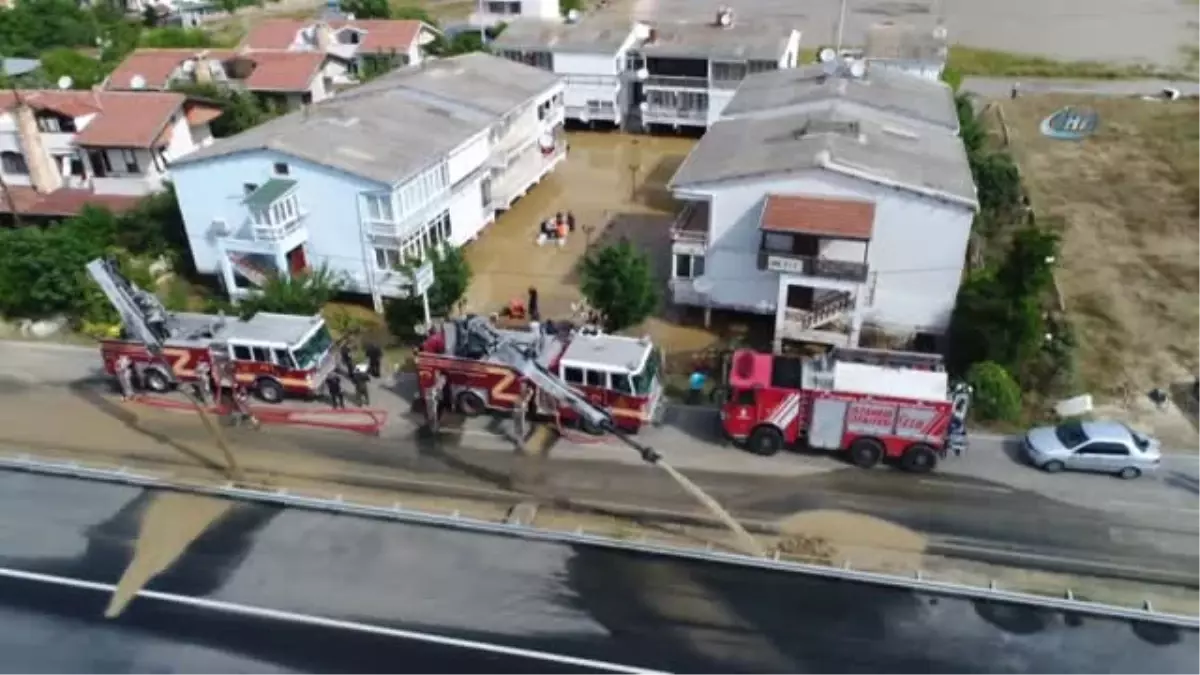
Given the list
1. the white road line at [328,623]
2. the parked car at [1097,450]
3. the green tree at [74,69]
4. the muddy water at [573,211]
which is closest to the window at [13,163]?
the green tree at [74,69]

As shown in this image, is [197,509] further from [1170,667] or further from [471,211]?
[1170,667]

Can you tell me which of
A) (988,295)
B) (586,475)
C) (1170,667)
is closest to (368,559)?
(586,475)

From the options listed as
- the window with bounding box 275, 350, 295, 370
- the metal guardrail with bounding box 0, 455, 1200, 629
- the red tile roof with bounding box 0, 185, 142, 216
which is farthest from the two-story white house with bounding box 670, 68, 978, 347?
the red tile roof with bounding box 0, 185, 142, 216

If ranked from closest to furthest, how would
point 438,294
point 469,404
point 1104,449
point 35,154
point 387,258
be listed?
point 1104,449 → point 469,404 → point 438,294 → point 387,258 → point 35,154

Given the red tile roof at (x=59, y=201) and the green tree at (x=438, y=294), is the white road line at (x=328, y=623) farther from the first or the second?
the red tile roof at (x=59, y=201)

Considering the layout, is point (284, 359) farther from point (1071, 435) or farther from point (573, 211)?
point (1071, 435)

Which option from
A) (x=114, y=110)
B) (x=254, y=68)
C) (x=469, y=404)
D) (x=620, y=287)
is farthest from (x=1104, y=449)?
(x=254, y=68)
